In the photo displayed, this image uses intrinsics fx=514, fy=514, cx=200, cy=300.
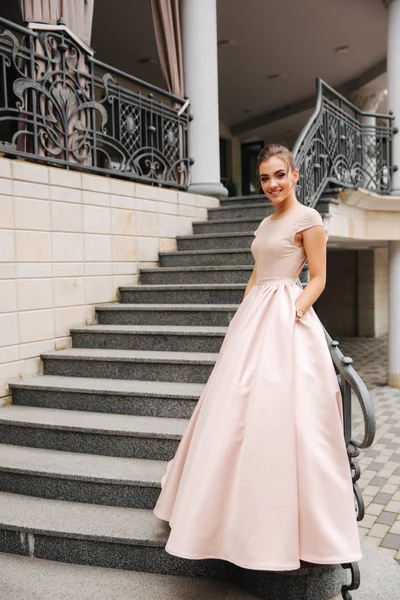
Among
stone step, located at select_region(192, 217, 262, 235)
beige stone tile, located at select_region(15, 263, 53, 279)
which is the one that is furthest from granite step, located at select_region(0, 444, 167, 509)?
stone step, located at select_region(192, 217, 262, 235)

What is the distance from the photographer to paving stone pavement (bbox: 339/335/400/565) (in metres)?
3.37

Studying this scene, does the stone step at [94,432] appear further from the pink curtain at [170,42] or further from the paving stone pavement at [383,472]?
the pink curtain at [170,42]

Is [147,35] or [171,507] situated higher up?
[147,35]

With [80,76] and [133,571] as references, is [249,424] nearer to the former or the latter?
[133,571]

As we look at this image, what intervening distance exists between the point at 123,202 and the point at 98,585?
310 centimetres

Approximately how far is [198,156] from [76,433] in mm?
3635

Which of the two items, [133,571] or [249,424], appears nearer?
[249,424]

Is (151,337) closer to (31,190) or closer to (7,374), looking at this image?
(7,374)

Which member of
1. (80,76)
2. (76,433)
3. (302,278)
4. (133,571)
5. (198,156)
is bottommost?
(133,571)

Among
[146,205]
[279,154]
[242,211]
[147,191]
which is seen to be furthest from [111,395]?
[242,211]

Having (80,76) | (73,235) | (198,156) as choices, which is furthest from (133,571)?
(198,156)

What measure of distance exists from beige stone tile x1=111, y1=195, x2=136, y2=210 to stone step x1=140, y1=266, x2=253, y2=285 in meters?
0.58

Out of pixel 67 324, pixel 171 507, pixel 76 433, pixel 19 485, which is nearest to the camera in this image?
pixel 171 507

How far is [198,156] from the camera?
Result: 222 inches
